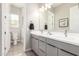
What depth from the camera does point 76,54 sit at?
1246 millimetres

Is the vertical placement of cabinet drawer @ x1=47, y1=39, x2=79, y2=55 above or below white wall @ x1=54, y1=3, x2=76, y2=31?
below

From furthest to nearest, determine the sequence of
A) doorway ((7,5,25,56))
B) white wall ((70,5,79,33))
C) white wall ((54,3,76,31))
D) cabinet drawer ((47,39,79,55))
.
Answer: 1. doorway ((7,5,25,56))
2. white wall ((54,3,76,31))
3. white wall ((70,5,79,33))
4. cabinet drawer ((47,39,79,55))

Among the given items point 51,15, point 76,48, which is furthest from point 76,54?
point 51,15

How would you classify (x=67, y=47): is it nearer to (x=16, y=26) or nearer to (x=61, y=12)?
(x=61, y=12)

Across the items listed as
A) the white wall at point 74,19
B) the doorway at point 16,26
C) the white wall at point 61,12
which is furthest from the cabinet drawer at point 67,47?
the doorway at point 16,26

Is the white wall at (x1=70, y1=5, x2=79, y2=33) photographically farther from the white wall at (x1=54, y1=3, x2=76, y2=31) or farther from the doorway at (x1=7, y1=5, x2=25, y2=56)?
the doorway at (x1=7, y1=5, x2=25, y2=56)

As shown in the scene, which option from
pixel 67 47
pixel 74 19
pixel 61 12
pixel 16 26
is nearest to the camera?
pixel 67 47

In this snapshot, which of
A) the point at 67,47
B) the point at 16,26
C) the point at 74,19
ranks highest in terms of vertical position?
the point at 74,19

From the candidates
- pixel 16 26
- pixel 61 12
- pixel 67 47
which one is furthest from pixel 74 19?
pixel 16 26

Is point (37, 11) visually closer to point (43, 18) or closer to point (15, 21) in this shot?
point (43, 18)

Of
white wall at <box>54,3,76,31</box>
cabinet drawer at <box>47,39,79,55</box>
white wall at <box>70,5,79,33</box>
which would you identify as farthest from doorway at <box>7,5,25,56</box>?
cabinet drawer at <box>47,39,79,55</box>

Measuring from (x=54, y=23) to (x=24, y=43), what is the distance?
154 centimetres

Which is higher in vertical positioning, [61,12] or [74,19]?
[61,12]

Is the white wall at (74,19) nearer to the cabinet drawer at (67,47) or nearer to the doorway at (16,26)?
the cabinet drawer at (67,47)
